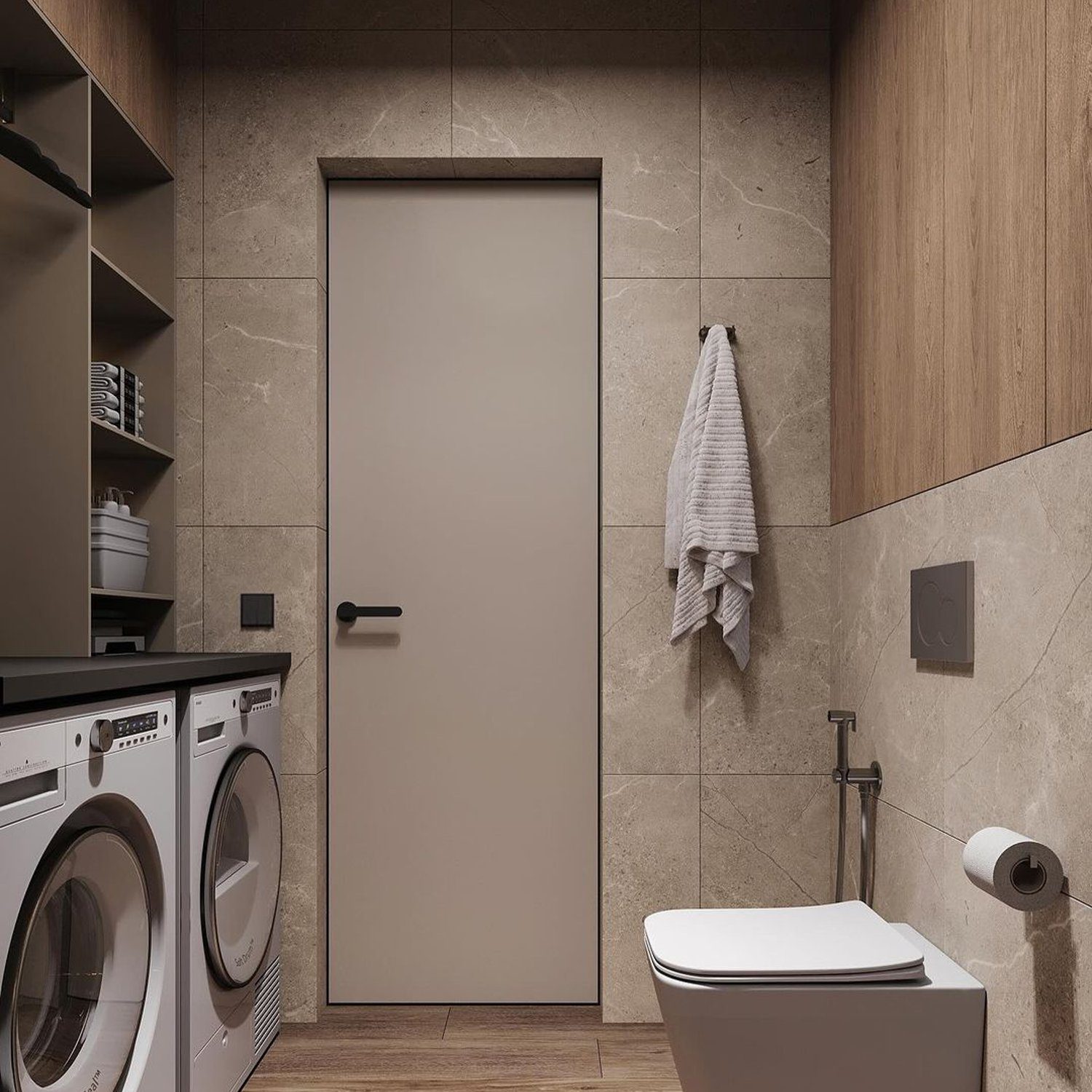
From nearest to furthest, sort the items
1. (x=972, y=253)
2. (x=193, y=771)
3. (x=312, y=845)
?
1. (x=972, y=253)
2. (x=193, y=771)
3. (x=312, y=845)

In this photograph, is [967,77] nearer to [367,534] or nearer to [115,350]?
[367,534]

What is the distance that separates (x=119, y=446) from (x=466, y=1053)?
5.25 feet

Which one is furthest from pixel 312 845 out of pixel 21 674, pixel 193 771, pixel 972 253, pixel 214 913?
pixel 972 253

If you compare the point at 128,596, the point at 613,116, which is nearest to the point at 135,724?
the point at 128,596

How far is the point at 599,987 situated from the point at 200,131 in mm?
2374

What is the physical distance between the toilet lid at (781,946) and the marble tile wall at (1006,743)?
136 mm

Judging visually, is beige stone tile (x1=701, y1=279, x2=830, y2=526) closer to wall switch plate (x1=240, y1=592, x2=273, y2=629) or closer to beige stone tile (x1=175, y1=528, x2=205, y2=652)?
wall switch plate (x1=240, y1=592, x2=273, y2=629)

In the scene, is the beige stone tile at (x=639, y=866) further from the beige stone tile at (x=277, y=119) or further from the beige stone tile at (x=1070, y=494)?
the beige stone tile at (x=277, y=119)

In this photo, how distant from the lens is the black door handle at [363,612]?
2.70 meters

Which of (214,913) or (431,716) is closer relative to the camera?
(214,913)

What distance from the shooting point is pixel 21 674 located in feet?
4.22

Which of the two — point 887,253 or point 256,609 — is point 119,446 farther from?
point 887,253

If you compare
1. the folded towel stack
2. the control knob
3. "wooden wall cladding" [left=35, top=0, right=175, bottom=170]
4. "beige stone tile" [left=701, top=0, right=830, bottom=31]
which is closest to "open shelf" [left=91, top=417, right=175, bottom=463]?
the folded towel stack

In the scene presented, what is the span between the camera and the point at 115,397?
2.28 meters
